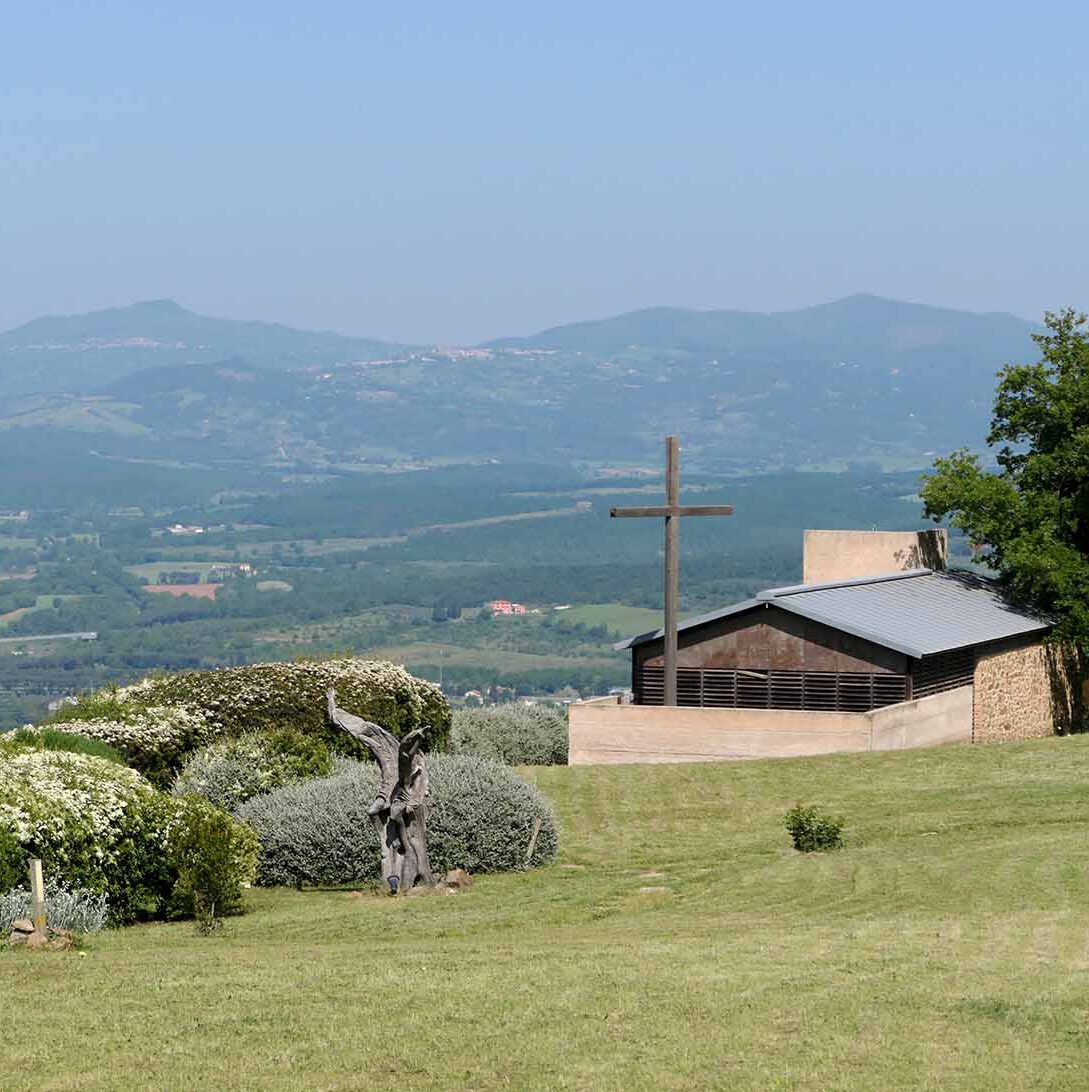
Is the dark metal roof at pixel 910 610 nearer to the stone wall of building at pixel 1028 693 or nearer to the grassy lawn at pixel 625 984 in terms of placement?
the stone wall of building at pixel 1028 693

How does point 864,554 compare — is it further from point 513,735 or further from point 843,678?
point 513,735

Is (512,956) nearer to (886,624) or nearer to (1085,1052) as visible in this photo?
(1085,1052)

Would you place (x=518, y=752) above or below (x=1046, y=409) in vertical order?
below

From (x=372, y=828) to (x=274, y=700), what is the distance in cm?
741

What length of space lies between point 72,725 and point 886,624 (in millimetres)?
17025

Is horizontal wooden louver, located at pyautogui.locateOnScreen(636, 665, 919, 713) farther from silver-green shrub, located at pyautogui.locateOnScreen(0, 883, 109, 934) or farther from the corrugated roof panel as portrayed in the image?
silver-green shrub, located at pyautogui.locateOnScreen(0, 883, 109, 934)

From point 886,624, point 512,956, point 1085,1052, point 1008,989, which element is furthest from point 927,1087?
point 886,624

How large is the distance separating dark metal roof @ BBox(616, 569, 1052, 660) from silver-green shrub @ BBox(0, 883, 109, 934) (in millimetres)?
18869

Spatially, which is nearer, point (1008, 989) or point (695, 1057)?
point (695, 1057)

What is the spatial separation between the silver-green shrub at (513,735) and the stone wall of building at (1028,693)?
861cm

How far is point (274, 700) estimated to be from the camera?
31.7 m

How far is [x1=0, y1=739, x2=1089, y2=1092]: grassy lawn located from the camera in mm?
12500

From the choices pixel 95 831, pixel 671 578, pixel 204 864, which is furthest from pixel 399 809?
pixel 671 578

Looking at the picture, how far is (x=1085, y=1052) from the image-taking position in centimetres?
1258
